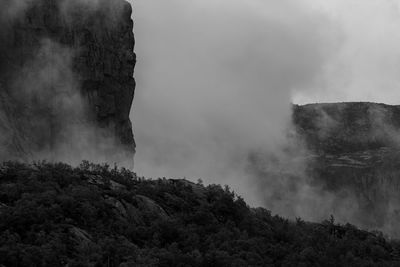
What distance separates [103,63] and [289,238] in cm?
3691

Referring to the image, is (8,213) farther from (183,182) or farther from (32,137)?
(32,137)

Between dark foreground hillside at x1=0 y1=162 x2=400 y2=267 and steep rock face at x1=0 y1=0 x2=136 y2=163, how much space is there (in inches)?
521

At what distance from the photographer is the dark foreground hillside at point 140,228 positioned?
239ft

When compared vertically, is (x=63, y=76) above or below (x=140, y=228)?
above

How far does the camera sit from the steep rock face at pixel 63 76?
114562 millimetres

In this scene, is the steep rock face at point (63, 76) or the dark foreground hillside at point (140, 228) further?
the steep rock face at point (63, 76)

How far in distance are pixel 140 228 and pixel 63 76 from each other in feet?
135

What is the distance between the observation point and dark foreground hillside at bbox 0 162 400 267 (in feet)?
239

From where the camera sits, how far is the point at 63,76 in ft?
389

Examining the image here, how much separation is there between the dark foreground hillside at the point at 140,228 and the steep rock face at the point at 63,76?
1324cm

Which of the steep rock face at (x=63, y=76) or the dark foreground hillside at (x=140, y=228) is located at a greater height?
the steep rock face at (x=63, y=76)

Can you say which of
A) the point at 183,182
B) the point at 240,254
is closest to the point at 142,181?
the point at 183,182

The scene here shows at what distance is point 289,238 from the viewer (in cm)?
9812

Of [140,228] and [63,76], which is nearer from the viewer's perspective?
[140,228]
